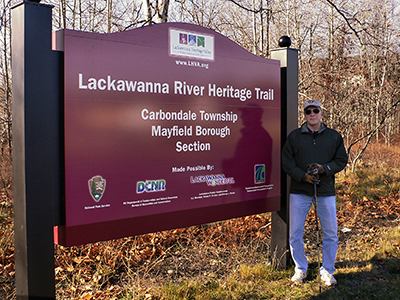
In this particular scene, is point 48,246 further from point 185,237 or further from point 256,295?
point 185,237

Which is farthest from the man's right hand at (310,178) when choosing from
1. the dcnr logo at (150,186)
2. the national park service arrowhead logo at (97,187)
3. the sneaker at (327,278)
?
the national park service arrowhead logo at (97,187)

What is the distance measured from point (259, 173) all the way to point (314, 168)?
24.7 inches

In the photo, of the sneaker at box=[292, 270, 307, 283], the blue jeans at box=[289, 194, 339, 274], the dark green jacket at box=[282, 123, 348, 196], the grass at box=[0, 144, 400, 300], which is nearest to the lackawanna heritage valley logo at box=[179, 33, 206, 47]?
the dark green jacket at box=[282, 123, 348, 196]

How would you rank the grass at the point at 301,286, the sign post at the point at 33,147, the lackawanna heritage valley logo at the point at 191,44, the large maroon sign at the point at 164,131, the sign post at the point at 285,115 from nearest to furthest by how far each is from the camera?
the sign post at the point at 33,147, the large maroon sign at the point at 164,131, the lackawanna heritage valley logo at the point at 191,44, the grass at the point at 301,286, the sign post at the point at 285,115

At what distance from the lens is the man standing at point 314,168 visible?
14.3 feet

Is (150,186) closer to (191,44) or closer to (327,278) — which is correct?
(191,44)

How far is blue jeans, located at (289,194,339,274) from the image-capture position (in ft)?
14.4

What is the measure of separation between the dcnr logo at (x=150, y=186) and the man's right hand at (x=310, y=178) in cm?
159

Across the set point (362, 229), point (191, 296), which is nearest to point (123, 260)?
point (191, 296)

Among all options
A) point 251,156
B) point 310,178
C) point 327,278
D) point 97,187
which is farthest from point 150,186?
point 327,278

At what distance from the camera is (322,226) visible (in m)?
4.45

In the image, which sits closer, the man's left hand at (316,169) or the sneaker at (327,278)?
the man's left hand at (316,169)

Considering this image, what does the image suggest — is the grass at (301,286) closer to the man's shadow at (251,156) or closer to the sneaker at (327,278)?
the sneaker at (327,278)

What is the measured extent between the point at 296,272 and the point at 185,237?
186 centimetres
